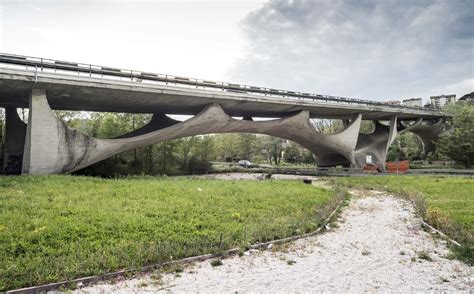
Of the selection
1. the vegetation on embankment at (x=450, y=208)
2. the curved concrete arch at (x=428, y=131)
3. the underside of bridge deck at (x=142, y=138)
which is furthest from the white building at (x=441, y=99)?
the vegetation on embankment at (x=450, y=208)

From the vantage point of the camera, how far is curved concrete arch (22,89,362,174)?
17.0m

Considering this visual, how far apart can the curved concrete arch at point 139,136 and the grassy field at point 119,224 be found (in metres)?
4.28

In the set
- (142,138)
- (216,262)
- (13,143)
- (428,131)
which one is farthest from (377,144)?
(13,143)

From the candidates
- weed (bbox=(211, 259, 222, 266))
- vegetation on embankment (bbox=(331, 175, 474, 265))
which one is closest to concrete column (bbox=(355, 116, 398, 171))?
vegetation on embankment (bbox=(331, 175, 474, 265))

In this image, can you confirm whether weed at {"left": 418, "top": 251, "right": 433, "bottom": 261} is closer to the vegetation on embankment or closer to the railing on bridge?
the vegetation on embankment

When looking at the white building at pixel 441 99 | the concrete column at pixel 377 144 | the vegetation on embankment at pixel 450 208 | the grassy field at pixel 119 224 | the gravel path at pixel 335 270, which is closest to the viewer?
the gravel path at pixel 335 270

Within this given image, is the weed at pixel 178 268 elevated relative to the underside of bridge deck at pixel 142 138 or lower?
Answer: lower

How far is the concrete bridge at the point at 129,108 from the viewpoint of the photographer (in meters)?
16.9

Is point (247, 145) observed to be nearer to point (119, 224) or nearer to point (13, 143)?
point (13, 143)

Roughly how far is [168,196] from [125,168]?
59.9ft

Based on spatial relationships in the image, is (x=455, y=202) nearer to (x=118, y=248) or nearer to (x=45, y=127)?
(x=118, y=248)

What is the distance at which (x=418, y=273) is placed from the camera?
5.79 meters

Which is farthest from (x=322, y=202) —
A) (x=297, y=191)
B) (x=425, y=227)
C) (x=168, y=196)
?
(x=168, y=196)

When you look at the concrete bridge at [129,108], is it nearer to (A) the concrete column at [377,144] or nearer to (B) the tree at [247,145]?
(A) the concrete column at [377,144]
